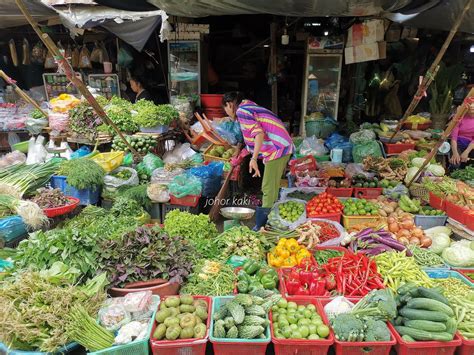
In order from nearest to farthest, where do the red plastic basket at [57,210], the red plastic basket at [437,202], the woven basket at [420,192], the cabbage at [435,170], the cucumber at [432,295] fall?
the cucumber at [432,295], the red plastic basket at [57,210], the red plastic basket at [437,202], the woven basket at [420,192], the cabbage at [435,170]

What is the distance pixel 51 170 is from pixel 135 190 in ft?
4.34

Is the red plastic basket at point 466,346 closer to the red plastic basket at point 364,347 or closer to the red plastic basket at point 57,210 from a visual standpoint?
the red plastic basket at point 364,347

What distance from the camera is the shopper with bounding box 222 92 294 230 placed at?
4695 millimetres

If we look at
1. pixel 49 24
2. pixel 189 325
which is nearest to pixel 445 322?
pixel 189 325

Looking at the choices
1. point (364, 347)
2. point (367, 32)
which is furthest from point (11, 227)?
point (367, 32)

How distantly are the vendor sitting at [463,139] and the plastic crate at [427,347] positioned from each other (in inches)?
178

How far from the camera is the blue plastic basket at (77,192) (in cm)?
516

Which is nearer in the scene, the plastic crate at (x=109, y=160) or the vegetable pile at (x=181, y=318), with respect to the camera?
the vegetable pile at (x=181, y=318)

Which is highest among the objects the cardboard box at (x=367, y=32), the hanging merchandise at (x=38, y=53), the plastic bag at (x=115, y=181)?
the cardboard box at (x=367, y=32)

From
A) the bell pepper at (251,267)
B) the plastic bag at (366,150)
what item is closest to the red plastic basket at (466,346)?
the bell pepper at (251,267)

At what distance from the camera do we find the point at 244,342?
8.18ft

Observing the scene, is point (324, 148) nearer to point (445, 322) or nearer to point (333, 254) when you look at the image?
point (333, 254)

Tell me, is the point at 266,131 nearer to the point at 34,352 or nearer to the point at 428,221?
the point at 428,221

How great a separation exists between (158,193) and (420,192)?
3.90 meters
